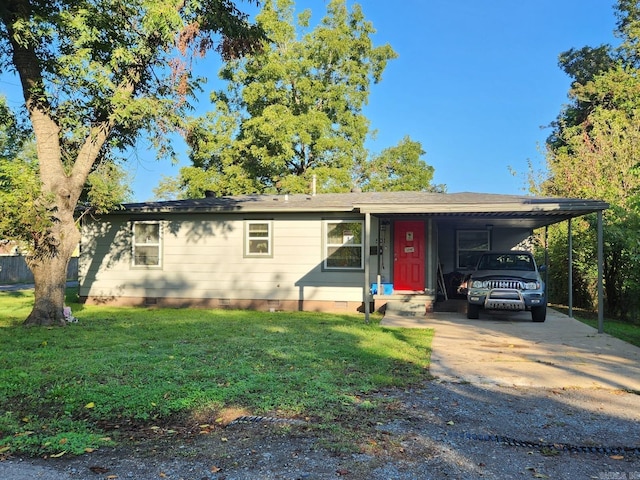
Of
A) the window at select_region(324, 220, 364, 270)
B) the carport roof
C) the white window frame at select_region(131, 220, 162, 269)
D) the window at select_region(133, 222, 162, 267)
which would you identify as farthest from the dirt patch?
the window at select_region(133, 222, 162, 267)

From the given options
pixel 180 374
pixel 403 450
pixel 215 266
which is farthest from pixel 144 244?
pixel 403 450

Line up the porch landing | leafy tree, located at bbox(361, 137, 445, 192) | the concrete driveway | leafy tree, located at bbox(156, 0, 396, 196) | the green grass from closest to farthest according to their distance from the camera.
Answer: the green grass < the concrete driveway < the porch landing < leafy tree, located at bbox(156, 0, 396, 196) < leafy tree, located at bbox(361, 137, 445, 192)

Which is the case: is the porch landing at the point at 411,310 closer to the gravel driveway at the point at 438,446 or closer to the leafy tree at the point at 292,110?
the gravel driveway at the point at 438,446

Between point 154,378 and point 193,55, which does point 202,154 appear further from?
point 154,378

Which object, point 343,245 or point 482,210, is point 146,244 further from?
point 482,210

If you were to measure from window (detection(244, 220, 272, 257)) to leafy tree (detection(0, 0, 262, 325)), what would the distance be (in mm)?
3675

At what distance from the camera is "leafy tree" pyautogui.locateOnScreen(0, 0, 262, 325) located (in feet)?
31.2

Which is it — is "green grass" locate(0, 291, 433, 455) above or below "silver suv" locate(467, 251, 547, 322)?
below

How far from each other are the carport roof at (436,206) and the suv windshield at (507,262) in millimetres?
1003

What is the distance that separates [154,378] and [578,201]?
332 inches

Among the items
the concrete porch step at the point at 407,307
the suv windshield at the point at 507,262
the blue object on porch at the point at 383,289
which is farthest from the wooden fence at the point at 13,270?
the suv windshield at the point at 507,262

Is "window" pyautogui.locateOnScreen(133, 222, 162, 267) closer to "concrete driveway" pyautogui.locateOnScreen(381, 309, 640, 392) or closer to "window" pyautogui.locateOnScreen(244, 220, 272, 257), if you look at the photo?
"window" pyautogui.locateOnScreen(244, 220, 272, 257)

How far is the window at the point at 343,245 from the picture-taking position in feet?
43.8

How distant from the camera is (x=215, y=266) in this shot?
14070 millimetres
